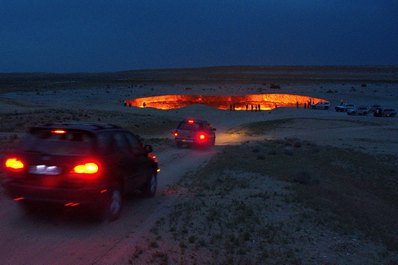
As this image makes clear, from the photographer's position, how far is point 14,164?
8414mm

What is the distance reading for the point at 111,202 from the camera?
345 inches

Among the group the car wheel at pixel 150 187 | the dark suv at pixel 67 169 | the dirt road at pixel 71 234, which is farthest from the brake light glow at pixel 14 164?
the car wheel at pixel 150 187

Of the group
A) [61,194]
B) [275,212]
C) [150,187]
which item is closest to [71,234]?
[61,194]

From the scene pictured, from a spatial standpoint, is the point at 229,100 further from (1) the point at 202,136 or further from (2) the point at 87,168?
(2) the point at 87,168

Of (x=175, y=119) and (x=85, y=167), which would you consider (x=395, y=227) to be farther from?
(x=175, y=119)

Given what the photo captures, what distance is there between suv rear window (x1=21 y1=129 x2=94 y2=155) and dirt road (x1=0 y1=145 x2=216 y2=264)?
1.25 metres

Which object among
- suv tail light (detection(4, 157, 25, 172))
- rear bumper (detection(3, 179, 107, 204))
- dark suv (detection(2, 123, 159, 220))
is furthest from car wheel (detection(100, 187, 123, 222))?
suv tail light (detection(4, 157, 25, 172))

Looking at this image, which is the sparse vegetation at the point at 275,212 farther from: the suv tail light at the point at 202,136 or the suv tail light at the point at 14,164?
the suv tail light at the point at 202,136

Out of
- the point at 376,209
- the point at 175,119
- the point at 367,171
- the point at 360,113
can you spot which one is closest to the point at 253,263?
the point at 376,209

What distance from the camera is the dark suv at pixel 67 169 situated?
26.7 ft

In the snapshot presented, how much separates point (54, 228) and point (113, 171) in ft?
4.45

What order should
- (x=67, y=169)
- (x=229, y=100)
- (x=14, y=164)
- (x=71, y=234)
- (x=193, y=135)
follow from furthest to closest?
(x=229, y=100), (x=193, y=135), (x=14, y=164), (x=67, y=169), (x=71, y=234)

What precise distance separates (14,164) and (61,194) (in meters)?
1.03

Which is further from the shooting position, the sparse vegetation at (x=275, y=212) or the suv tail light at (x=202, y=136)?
the suv tail light at (x=202, y=136)
